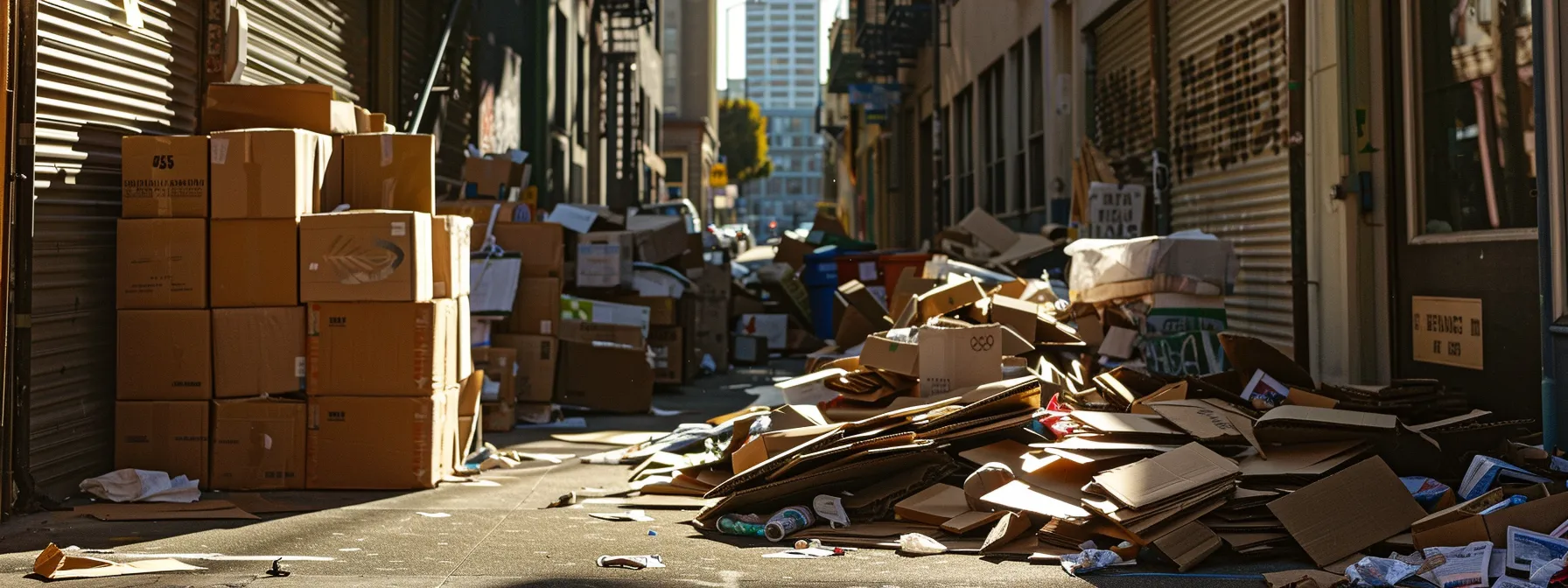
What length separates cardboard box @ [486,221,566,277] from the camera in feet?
33.3

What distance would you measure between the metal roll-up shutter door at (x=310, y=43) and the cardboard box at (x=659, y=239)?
2.73m

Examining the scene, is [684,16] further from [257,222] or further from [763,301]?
[257,222]

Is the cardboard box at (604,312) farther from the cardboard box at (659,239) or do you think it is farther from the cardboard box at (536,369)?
the cardboard box at (659,239)

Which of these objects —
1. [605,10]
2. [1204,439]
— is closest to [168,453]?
[1204,439]

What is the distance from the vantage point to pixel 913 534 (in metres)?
5.36

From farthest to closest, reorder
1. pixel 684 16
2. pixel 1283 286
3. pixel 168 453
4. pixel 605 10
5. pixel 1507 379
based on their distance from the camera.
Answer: pixel 684 16 < pixel 605 10 < pixel 1283 286 < pixel 168 453 < pixel 1507 379

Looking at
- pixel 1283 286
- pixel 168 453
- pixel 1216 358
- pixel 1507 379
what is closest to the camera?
pixel 1507 379

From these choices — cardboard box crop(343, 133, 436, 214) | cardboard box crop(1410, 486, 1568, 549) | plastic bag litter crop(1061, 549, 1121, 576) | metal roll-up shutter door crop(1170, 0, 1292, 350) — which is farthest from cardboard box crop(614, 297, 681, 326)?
cardboard box crop(1410, 486, 1568, 549)

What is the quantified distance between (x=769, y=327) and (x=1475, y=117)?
409 inches

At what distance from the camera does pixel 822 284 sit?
55.4 feet

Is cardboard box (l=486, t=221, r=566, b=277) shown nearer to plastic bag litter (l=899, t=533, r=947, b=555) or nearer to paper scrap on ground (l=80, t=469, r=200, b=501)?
paper scrap on ground (l=80, t=469, r=200, b=501)

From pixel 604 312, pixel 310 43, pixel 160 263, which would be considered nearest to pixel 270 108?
pixel 160 263

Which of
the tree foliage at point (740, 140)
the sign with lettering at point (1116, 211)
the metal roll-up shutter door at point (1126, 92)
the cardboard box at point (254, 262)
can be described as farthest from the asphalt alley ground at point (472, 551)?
the tree foliage at point (740, 140)

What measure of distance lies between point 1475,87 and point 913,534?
11.1 ft
